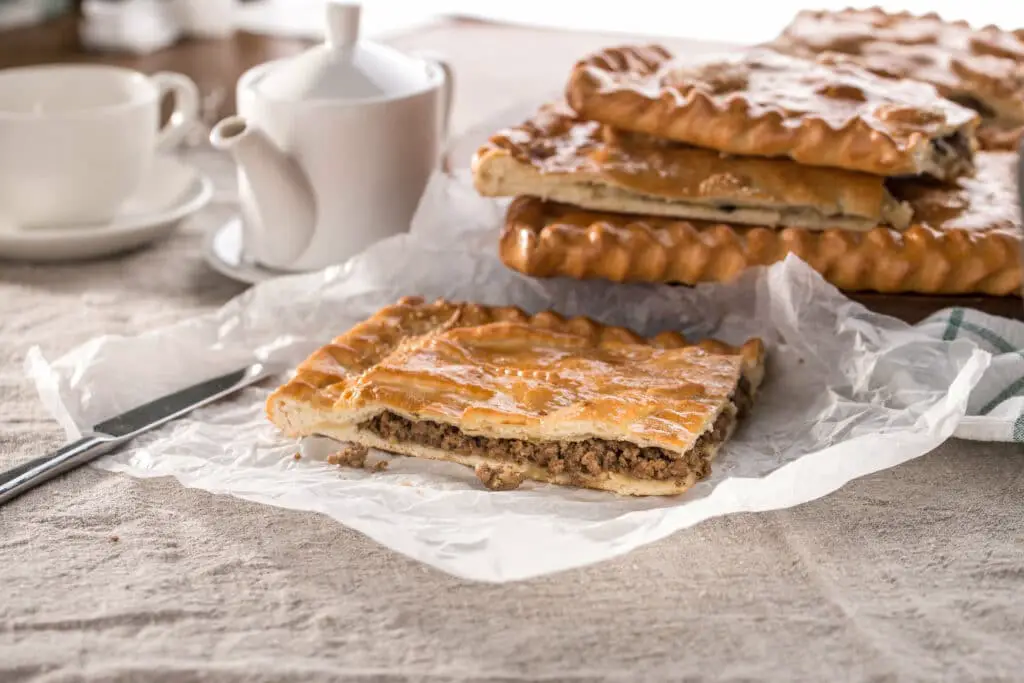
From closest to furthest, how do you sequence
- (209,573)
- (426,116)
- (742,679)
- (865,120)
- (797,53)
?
(742,679) → (209,573) → (865,120) → (426,116) → (797,53)

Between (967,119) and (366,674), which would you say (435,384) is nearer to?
(366,674)

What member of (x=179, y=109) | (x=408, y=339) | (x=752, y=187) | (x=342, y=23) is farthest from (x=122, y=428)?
(x=179, y=109)

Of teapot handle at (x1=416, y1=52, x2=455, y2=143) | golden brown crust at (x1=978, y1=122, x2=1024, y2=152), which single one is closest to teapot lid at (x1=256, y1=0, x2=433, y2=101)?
teapot handle at (x1=416, y1=52, x2=455, y2=143)

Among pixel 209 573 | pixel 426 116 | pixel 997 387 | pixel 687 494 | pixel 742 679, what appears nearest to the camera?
pixel 742 679

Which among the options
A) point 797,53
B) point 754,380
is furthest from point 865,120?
point 797,53

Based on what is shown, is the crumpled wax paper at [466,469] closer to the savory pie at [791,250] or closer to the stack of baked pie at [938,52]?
the savory pie at [791,250]

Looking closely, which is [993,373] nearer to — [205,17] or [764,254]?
[764,254]

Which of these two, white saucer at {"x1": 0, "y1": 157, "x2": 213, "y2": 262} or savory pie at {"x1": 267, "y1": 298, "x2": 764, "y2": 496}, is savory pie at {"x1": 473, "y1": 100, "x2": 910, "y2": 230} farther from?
white saucer at {"x1": 0, "y1": 157, "x2": 213, "y2": 262}
